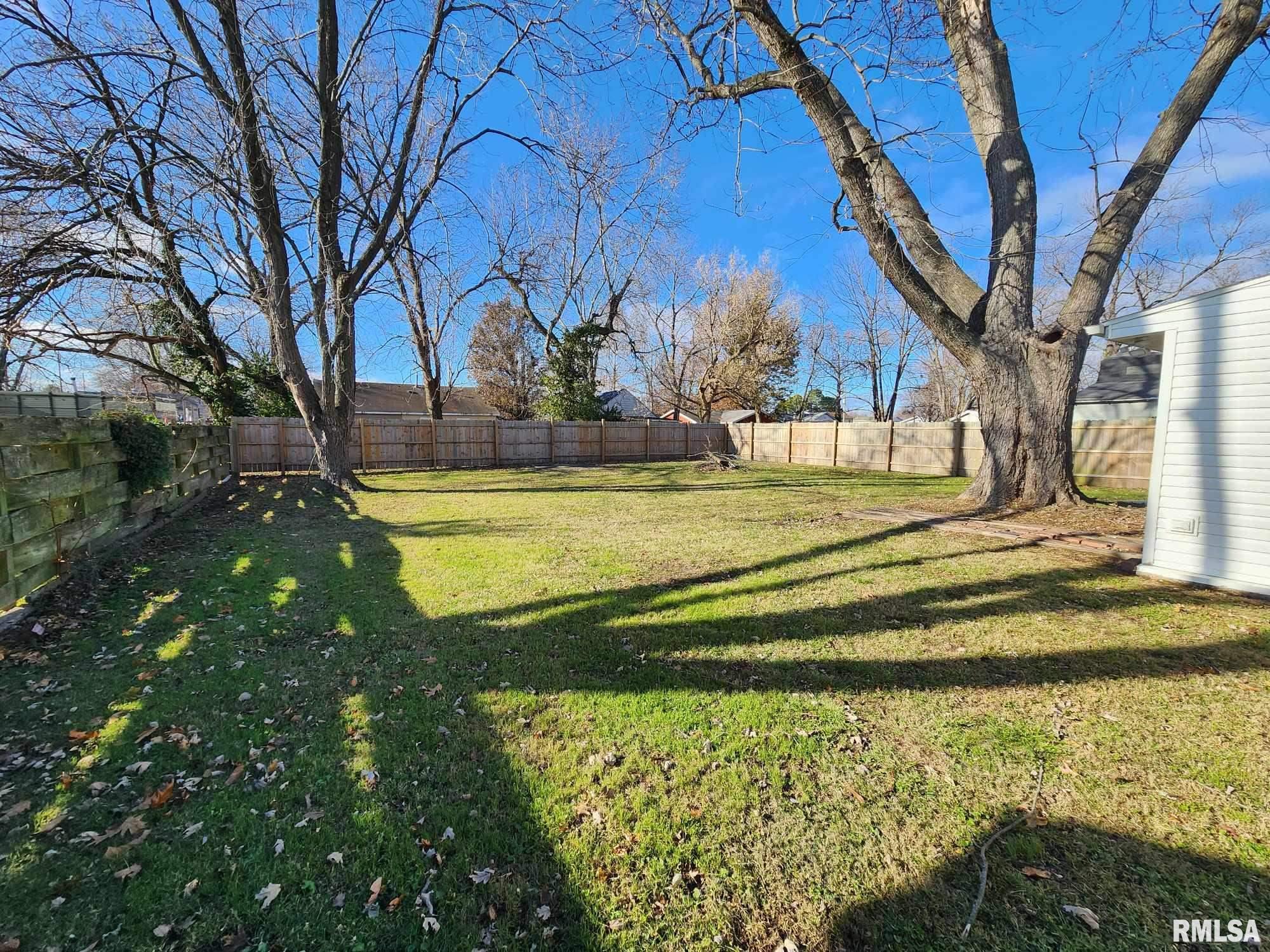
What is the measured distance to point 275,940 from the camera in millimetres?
1469

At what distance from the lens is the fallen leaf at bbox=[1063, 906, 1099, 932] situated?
59.1 inches

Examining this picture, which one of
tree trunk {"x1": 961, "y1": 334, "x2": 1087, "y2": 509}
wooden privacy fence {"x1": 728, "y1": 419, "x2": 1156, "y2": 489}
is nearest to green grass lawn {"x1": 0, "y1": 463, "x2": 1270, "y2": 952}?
tree trunk {"x1": 961, "y1": 334, "x2": 1087, "y2": 509}

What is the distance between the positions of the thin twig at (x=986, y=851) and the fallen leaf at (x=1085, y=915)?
0.69 feet

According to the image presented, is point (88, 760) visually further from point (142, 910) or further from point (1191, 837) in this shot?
point (1191, 837)

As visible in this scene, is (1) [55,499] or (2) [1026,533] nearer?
(1) [55,499]

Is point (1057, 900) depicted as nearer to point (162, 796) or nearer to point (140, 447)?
point (162, 796)

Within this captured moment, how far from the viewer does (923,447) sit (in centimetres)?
1631

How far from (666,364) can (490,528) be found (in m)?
23.3

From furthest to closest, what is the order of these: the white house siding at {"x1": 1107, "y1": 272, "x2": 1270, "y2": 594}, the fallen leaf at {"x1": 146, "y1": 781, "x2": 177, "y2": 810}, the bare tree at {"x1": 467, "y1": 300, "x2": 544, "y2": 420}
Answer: the bare tree at {"x1": 467, "y1": 300, "x2": 544, "y2": 420} < the white house siding at {"x1": 1107, "y1": 272, "x2": 1270, "y2": 594} < the fallen leaf at {"x1": 146, "y1": 781, "x2": 177, "y2": 810}

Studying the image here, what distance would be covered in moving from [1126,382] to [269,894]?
2031cm

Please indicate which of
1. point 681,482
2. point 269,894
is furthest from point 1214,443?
point 681,482

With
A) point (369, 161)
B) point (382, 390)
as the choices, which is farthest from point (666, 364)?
point (369, 161)

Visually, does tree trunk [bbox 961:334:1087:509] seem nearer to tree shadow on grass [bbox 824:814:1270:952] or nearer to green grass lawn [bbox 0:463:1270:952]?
green grass lawn [bbox 0:463:1270:952]

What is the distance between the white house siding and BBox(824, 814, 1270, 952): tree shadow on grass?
4.05 metres
